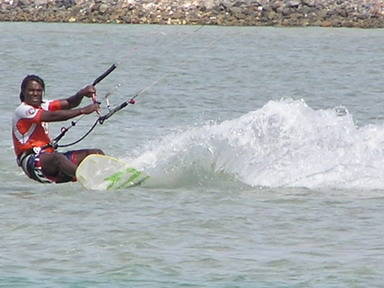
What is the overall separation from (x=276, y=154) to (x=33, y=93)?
278 centimetres

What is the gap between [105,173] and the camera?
43.9 feet

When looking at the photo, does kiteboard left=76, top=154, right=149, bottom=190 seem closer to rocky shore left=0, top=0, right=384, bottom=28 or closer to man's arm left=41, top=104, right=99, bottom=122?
man's arm left=41, top=104, right=99, bottom=122

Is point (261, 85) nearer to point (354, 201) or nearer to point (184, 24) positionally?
point (354, 201)

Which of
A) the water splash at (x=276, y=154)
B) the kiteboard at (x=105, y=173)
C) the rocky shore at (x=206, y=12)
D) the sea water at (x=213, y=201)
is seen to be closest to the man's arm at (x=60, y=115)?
the kiteboard at (x=105, y=173)

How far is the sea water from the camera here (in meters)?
9.70

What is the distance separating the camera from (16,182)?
14062 mm

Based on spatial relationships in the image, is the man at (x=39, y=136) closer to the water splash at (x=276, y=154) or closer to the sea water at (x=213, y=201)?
the sea water at (x=213, y=201)

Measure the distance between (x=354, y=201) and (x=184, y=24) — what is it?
120 feet

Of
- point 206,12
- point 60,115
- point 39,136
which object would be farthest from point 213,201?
point 206,12

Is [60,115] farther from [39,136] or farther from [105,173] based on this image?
[105,173]

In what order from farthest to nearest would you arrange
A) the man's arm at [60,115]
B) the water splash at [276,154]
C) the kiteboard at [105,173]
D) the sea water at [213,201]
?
the water splash at [276,154]
the kiteboard at [105,173]
the man's arm at [60,115]
the sea water at [213,201]

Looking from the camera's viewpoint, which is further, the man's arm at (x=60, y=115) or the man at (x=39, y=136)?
the man at (x=39, y=136)

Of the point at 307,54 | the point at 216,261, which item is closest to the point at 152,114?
the point at 216,261

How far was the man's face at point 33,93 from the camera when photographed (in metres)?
13.1
